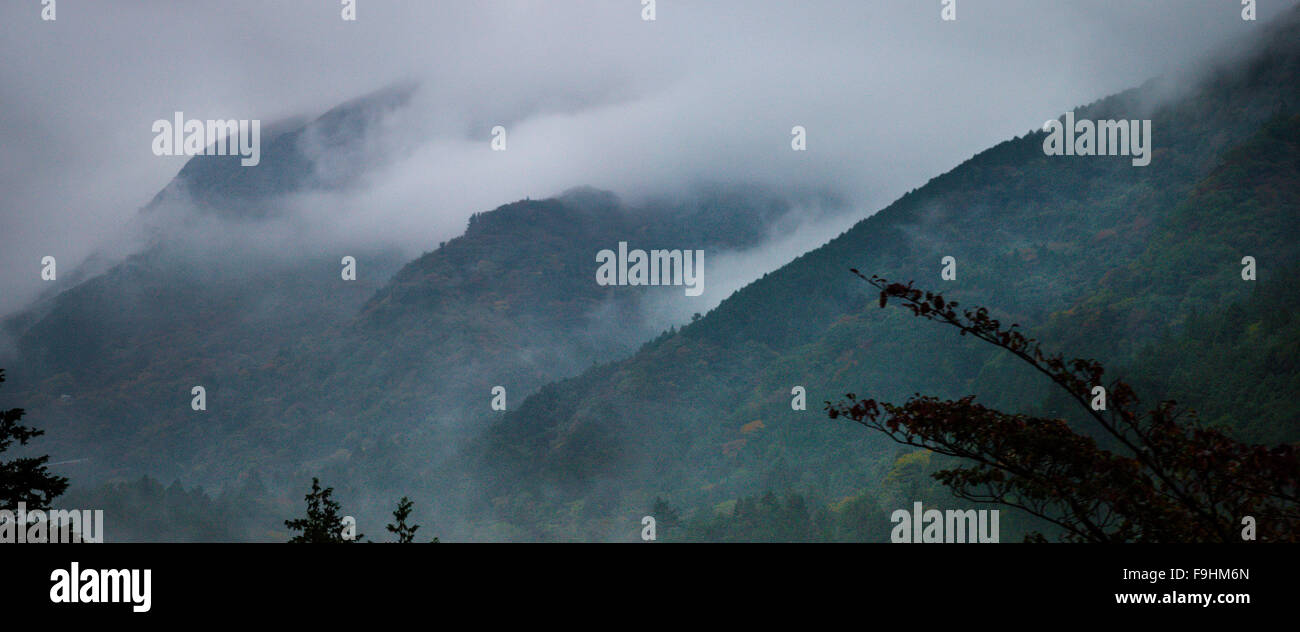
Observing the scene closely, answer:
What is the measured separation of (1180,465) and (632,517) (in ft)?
342

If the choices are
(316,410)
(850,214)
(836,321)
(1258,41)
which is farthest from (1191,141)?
(316,410)

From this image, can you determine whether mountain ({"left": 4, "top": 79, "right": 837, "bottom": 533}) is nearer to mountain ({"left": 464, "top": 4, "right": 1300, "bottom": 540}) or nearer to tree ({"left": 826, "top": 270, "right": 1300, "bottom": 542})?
mountain ({"left": 464, "top": 4, "right": 1300, "bottom": 540})

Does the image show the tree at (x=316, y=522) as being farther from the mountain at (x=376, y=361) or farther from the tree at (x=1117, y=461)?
the mountain at (x=376, y=361)

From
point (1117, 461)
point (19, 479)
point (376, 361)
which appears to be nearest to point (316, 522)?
point (19, 479)

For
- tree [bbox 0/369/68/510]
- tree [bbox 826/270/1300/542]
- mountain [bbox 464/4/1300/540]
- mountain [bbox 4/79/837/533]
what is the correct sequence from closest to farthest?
tree [bbox 826/270/1300/542] → tree [bbox 0/369/68/510] → mountain [bbox 464/4/1300/540] → mountain [bbox 4/79/837/533]

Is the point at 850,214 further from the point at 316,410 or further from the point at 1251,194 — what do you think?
the point at 316,410

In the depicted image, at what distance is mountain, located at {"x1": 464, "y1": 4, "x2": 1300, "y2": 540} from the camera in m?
98.2

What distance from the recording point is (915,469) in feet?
271

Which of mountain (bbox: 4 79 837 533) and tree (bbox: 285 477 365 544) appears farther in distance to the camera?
mountain (bbox: 4 79 837 533)

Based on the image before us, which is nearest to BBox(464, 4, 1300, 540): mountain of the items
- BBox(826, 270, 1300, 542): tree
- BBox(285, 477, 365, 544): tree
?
BBox(285, 477, 365, 544): tree

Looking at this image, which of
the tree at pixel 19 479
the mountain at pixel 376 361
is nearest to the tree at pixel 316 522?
the tree at pixel 19 479

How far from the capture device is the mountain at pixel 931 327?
322 ft

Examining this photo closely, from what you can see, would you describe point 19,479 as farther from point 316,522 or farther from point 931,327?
point 931,327

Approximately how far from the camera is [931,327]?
116312 mm
